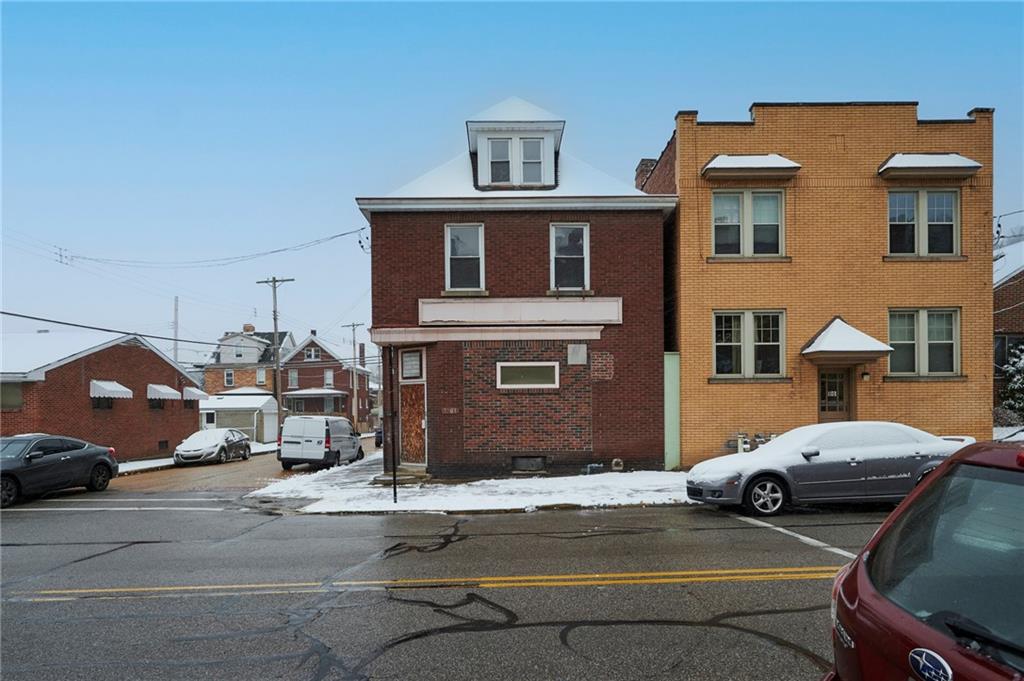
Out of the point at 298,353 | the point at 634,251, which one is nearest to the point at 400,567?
the point at 634,251

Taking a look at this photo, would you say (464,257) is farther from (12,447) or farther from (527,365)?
(12,447)

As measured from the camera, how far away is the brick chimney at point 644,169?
74.2 feet

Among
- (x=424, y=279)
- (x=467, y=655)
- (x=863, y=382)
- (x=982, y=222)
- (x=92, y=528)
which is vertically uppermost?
(x=982, y=222)

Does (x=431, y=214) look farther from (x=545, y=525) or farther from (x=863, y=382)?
(x=863, y=382)

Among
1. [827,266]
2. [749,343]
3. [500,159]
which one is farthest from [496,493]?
[827,266]

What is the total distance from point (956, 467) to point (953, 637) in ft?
2.52

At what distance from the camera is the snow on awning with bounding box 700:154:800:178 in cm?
1611

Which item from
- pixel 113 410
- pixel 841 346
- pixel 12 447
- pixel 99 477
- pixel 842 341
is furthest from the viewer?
pixel 113 410

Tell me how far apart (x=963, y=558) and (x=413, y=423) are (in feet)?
49.9

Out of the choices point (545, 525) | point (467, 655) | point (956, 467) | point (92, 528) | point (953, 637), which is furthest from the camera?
point (92, 528)

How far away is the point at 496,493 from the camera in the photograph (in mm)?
13609

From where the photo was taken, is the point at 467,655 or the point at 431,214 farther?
the point at 431,214

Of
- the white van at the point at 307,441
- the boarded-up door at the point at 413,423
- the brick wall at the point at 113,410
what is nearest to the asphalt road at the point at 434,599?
the boarded-up door at the point at 413,423

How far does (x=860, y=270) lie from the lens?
1664 centimetres
